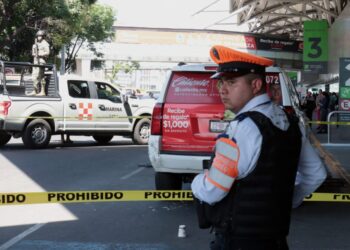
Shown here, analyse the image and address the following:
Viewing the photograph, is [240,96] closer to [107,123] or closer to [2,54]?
[107,123]

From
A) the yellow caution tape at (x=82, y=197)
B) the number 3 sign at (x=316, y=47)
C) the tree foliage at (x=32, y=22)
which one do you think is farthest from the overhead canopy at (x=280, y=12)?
the yellow caution tape at (x=82, y=197)

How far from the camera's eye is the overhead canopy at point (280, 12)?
41.4 meters

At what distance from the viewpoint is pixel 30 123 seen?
14.7 metres

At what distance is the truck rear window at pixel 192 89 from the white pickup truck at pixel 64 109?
25.5ft

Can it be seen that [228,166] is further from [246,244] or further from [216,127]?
[216,127]

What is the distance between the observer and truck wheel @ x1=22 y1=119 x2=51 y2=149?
48.2 ft

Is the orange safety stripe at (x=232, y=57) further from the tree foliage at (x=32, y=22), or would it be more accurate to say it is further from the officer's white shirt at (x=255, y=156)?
the tree foliage at (x=32, y=22)

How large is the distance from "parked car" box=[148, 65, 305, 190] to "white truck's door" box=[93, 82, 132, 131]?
27.8 feet

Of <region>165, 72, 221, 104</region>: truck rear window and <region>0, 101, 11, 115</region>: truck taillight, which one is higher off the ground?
<region>165, 72, 221, 104</region>: truck rear window

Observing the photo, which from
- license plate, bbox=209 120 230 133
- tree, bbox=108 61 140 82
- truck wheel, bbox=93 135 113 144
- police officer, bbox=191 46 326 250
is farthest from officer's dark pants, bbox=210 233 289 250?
tree, bbox=108 61 140 82

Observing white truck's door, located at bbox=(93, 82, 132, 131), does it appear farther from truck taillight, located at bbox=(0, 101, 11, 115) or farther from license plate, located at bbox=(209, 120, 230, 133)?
license plate, located at bbox=(209, 120, 230, 133)

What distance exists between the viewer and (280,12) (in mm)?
54781

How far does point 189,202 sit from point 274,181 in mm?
5752

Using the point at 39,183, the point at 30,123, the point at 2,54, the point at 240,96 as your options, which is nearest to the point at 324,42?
the point at 2,54
